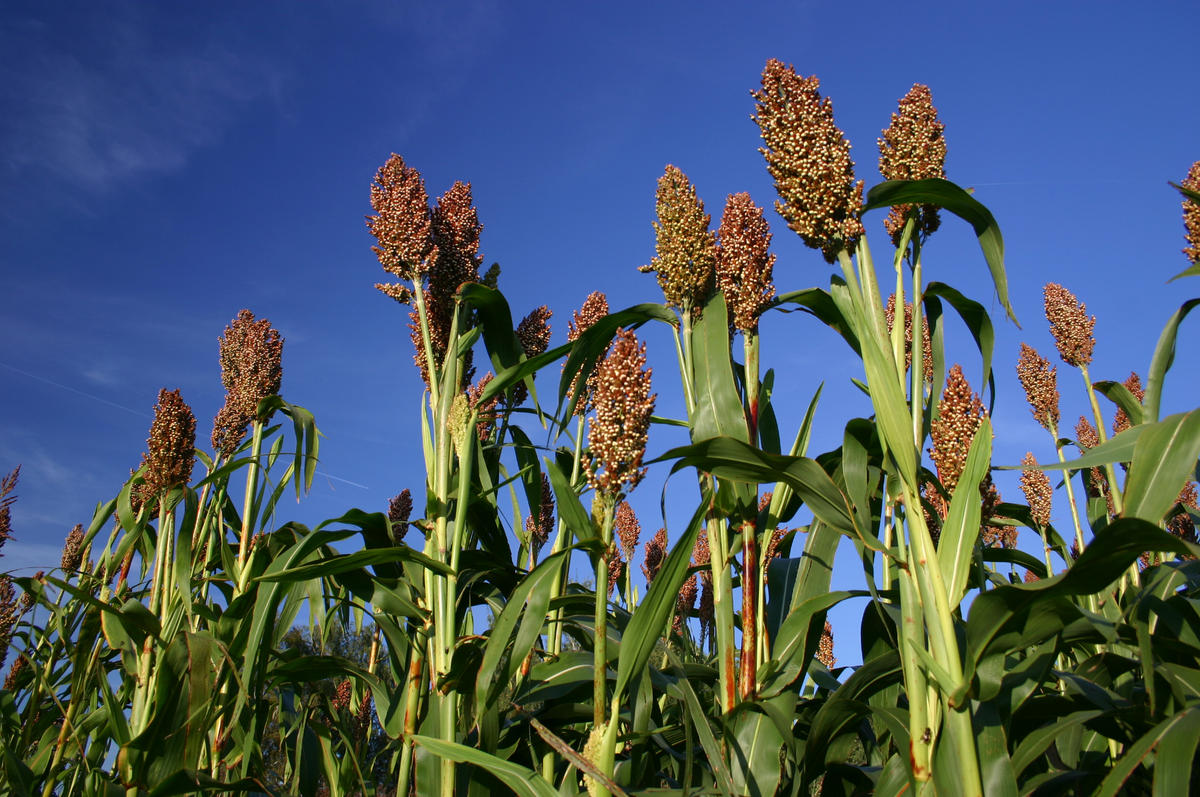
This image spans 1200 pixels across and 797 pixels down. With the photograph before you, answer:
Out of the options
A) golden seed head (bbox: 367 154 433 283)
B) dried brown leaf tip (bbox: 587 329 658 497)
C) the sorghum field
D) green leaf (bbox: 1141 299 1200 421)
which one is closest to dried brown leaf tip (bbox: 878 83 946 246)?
the sorghum field

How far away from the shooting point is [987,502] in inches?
92.8

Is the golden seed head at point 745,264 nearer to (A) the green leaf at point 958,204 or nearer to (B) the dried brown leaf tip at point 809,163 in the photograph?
(B) the dried brown leaf tip at point 809,163

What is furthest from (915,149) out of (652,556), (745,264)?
(652,556)

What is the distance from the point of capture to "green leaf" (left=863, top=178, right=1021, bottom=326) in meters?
2.03

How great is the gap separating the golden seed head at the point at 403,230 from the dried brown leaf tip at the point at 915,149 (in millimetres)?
1665

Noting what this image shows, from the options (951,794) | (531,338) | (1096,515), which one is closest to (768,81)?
(531,338)

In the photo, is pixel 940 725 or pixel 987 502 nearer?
pixel 940 725

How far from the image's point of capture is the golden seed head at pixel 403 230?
2848 millimetres

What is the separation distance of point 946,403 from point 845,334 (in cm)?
37

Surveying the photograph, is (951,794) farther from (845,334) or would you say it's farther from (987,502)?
(845,334)

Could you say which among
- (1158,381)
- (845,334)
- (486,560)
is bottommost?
(486,560)

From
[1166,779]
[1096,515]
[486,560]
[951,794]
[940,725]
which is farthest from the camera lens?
[1096,515]

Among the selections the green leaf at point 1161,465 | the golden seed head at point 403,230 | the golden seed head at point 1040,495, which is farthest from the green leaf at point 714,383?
the golden seed head at point 1040,495

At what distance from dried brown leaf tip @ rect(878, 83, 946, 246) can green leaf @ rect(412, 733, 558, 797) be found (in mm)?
1885
